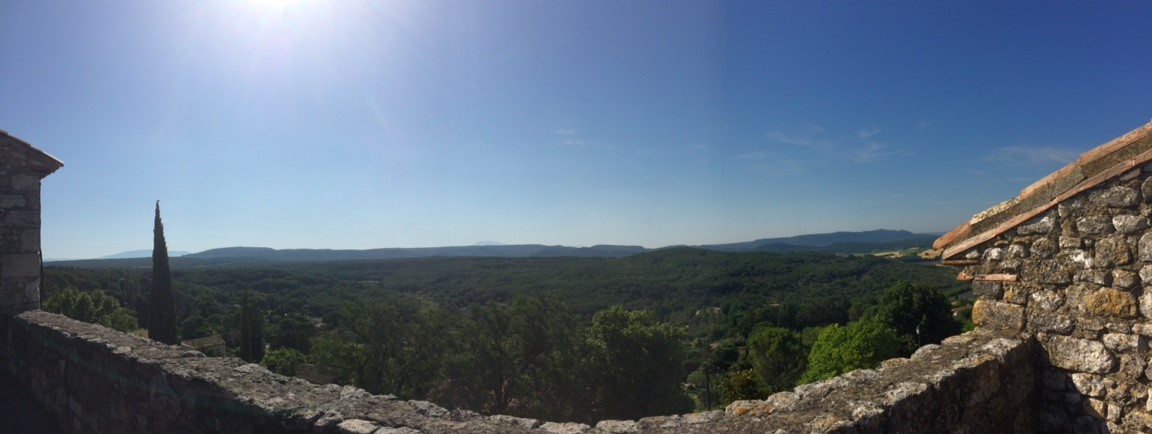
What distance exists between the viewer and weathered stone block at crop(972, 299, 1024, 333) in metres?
3.72

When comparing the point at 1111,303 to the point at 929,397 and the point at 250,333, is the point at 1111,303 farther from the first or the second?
the point at 250,333

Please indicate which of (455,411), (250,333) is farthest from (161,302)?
(455,411)

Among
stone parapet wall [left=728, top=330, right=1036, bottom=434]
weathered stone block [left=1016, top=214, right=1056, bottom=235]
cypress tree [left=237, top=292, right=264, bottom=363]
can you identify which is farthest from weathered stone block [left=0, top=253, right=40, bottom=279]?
cypress tree [left=237, top=292, right=264, bottom=363]

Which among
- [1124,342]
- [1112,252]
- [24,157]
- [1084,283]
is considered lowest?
[1124,342]

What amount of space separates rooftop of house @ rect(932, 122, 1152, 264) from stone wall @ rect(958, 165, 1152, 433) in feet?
0.19

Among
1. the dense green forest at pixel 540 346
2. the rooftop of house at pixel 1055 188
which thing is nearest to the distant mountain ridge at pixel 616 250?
the dense green forest at pixel 540 346

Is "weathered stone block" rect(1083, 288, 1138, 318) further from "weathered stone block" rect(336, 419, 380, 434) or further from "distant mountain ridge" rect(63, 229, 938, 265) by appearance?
"distant mountain ridge" rect(63, 229, 938, 265)

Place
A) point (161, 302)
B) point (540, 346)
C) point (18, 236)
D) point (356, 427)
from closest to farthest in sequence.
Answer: point (356, 427), point (18, 236), point (161, 302), point (540, 346)

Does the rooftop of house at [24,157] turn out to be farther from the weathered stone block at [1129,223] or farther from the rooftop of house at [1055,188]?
the weathered stone block at [1129,223]

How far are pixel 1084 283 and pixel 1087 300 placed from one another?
0.36ft

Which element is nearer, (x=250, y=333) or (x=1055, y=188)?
(x=1055, y=188)

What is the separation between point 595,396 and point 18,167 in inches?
941

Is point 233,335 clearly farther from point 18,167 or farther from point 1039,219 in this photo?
point 1039,219

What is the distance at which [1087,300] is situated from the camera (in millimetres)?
3381
